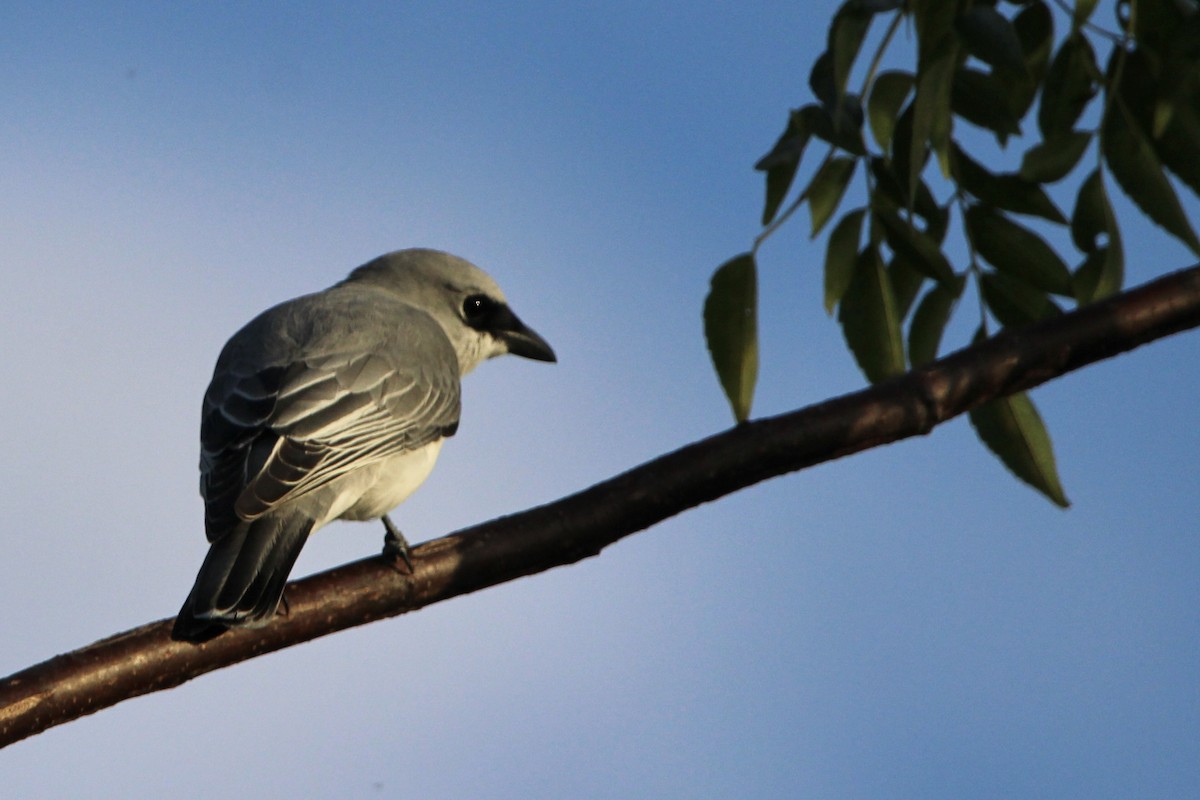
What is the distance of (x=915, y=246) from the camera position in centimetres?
289

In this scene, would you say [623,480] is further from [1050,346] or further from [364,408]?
[364,408]

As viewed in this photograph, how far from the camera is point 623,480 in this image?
2.86 m

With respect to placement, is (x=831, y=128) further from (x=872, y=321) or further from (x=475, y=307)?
(x=475, y=307)

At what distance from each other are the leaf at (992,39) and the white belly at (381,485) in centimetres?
215

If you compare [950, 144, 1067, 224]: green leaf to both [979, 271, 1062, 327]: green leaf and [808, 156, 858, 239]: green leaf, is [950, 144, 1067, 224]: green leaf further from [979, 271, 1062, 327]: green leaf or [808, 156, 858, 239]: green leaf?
[808, 156, 858, 239]: green leaf

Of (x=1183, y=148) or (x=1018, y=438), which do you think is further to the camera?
(x=1183, y=148)

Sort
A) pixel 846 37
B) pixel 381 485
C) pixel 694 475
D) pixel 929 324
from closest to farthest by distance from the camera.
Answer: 1. pixel 846 37
2. pixel 694 475
3. pixel 929 324
4. pixel 381 485

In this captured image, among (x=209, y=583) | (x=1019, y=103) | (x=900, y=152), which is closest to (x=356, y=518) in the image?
(x=209, y=583)

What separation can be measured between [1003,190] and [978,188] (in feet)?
0.20

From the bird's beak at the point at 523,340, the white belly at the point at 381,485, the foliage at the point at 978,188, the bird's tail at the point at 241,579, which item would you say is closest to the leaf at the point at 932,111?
the foliage at the point at 978,188

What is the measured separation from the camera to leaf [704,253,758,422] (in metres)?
2.75

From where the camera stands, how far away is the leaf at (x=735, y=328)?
9.01ft

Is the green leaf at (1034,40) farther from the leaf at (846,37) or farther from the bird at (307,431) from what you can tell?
the bird at (307,431)

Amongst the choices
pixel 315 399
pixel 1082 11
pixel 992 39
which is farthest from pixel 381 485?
pixel 1082 11
